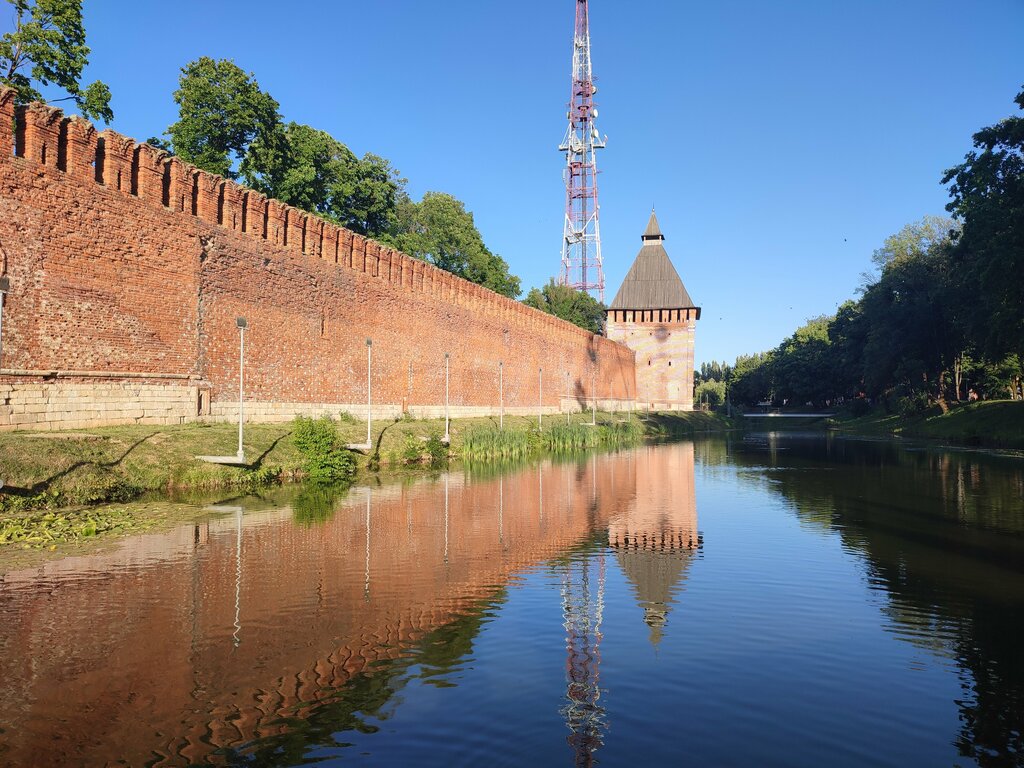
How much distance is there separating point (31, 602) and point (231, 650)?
73.1 inches

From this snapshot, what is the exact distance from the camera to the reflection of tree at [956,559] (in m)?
3.81

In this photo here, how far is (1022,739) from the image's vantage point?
3387 millimetres

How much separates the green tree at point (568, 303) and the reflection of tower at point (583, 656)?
4693 centimetres

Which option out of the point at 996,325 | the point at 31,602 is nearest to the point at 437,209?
the point at 996,325

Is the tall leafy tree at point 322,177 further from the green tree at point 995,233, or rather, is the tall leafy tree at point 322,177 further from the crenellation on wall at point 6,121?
the green tree at point 995,233

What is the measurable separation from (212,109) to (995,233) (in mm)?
25116

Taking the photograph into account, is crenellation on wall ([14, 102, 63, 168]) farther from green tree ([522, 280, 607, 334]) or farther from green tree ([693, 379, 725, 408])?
green tree ([693, 379, 725, 408])

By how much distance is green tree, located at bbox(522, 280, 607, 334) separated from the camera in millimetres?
53969

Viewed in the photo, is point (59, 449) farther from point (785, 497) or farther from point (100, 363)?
point (785, 497)

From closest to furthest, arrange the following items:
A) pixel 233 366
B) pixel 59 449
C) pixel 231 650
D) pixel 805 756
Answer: pixel 805 756, pixel 231 650, pixel 59 449, pixel 233 366

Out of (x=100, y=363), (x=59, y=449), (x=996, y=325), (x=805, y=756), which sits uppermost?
(x=996, y=325)

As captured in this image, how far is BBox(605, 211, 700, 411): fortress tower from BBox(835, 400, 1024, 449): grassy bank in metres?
13.4

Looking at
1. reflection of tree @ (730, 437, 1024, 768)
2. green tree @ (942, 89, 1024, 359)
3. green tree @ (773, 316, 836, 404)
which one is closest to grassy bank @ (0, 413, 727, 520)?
reflection of tree @ (730, 437, 1024, 768)

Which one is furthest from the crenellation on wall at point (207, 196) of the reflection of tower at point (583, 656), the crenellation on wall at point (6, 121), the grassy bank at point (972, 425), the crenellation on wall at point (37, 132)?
the grassy bank at point (972, 425)
